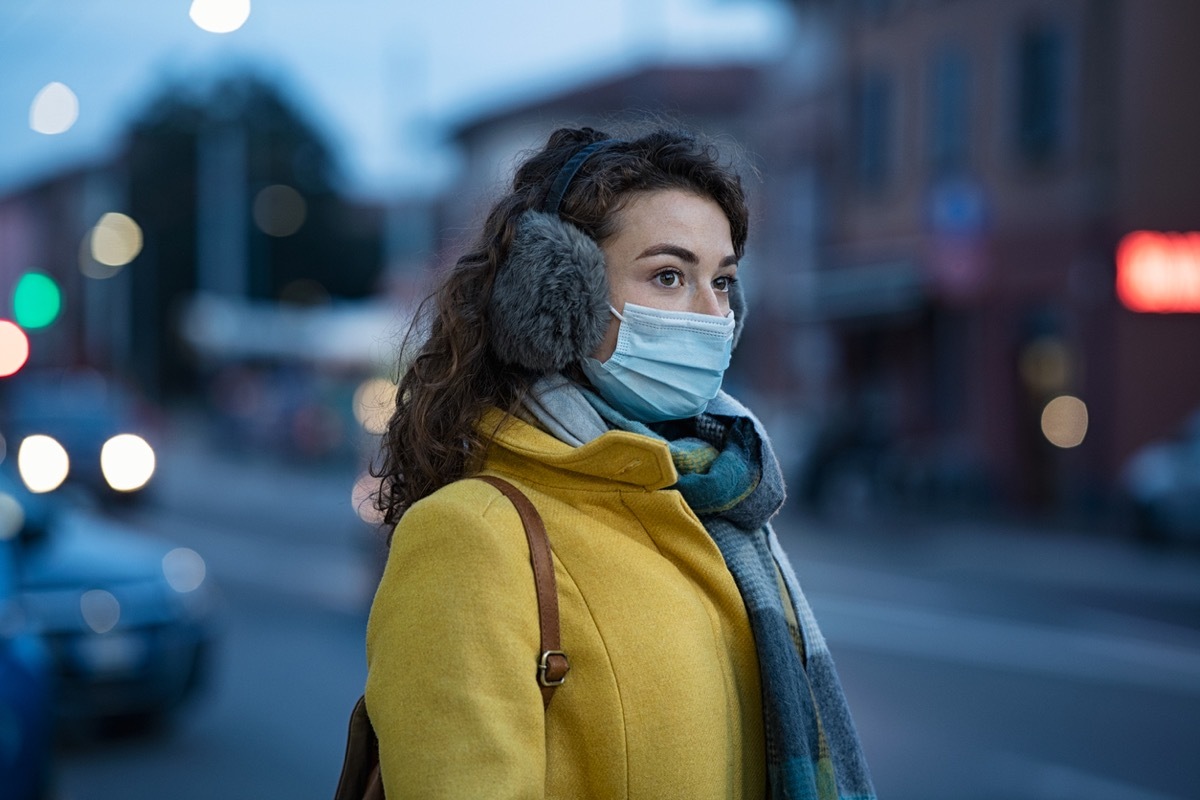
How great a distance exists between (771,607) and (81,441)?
2222 cm

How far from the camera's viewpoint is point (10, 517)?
717 centimetres

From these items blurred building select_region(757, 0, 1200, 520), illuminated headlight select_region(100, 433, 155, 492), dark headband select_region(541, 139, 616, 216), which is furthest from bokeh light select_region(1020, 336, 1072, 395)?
dark headband select_region(541, 139, 616, 216)

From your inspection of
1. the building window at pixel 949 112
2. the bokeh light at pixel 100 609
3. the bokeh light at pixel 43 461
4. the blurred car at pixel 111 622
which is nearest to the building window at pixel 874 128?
the building window at pixel 949 112

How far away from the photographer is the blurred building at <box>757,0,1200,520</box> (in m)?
20.0

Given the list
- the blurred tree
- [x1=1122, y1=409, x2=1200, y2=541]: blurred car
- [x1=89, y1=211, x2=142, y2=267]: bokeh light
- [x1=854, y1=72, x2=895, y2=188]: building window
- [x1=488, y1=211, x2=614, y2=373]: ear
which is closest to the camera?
[x1=488, y1=211, x2=614, y2=373]: ear

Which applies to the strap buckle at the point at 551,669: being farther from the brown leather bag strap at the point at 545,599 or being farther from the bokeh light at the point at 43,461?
the bokeh light at the point at 43,461

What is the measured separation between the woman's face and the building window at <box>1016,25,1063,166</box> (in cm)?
2082

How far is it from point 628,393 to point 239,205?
5195cm

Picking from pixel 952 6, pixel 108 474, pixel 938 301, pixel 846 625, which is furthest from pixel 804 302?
pixel 846 625

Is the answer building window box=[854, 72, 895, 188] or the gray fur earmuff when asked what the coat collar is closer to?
the gray fur earmuff

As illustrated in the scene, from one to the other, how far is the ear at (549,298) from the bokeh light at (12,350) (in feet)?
27.2

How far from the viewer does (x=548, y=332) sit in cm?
212

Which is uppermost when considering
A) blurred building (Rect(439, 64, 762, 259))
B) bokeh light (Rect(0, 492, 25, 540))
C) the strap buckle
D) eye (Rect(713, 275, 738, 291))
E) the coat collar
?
blurred building (Rect(439, 64, 762, 259))

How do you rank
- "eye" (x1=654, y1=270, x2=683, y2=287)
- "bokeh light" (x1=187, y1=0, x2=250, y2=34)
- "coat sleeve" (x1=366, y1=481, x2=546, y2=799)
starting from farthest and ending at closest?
"bokeh light" (x1=187, y1=0, x2=250, y2=34) < "eye" (x1=654, y1=270, x2=683, y2=287) < "coat sleeve" (x1=366, y1=481, x2=546, y2=799)
